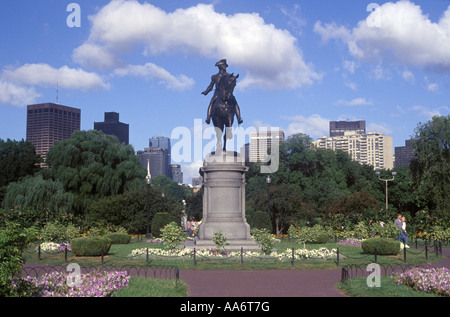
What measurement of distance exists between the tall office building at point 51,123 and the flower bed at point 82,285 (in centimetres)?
17289

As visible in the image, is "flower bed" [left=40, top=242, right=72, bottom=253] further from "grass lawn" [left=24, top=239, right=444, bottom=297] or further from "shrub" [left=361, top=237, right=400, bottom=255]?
"shrub" [left=361, top=237, right=400, bottom=255]

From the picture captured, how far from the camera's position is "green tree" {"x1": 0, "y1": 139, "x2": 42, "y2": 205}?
182 ft

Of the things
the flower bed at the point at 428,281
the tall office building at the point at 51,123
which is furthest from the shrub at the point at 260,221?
the tall office building at the point at 51,123

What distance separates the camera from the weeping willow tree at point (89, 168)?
165 feet

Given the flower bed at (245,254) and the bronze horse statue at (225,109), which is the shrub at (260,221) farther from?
the flower bed at (245,254)

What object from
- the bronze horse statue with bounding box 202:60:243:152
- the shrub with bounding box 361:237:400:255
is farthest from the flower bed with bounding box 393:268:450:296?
the bronze horse statue with bounding box 202:60:243:152

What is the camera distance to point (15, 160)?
56.9 meters

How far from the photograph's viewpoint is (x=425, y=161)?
5378cm

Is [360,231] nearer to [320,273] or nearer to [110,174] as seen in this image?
[320,273]

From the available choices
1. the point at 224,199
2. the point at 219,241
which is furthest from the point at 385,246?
the point at 224,199

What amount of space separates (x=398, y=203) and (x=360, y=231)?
39792mm

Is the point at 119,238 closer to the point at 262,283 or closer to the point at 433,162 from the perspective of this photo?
the point at 262,283

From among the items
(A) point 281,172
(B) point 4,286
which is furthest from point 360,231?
(A) point 281,172

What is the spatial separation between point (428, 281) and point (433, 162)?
45276mm
